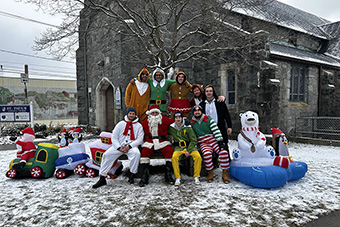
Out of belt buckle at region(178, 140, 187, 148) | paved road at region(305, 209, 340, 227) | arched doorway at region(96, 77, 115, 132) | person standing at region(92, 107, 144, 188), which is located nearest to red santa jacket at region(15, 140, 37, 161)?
person standing at region(92, 107, 144, 188)

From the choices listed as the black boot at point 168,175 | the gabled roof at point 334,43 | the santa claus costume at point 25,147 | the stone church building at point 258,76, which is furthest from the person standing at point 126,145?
the gabled roof at point 334,43

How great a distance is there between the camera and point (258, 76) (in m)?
8.66

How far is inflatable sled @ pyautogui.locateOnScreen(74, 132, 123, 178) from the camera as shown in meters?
4.61

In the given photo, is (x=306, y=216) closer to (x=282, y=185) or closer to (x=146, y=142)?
(x=282, y=185)

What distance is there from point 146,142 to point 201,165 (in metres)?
1.28

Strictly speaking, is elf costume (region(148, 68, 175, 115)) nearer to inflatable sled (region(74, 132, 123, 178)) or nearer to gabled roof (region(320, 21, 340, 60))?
inflatable sled (region(74, 132, 123, 178))

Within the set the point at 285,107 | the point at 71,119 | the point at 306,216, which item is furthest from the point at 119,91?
the point at 71,119

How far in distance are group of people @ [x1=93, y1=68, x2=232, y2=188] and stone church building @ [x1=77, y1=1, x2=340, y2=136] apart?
431 cm

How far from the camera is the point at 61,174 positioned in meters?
4.61

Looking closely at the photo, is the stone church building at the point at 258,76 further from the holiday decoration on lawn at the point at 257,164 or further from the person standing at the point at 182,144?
the person standing at the point at 182,144

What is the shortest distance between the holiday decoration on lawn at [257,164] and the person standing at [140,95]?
212 cm

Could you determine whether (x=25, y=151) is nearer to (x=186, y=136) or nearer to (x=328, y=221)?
(x=186, y=136)

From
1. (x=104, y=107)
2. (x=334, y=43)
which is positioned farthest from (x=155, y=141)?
(x=334, y=43)

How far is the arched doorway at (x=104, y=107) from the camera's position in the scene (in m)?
11.6
